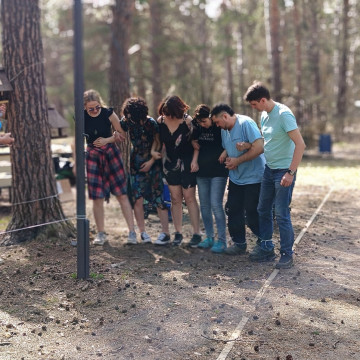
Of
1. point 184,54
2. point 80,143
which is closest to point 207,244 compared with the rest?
point 80,143

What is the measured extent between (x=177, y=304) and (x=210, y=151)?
7.48 ft

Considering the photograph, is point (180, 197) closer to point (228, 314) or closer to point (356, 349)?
point (228, 314)

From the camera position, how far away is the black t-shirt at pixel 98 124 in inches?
280

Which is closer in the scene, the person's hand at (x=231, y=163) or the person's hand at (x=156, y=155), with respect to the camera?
the person's hand at (x=231, y=163)

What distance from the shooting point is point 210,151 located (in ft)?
23.0

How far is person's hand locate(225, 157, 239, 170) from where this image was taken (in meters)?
6.54

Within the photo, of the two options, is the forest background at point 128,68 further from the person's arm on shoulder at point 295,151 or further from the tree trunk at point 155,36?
the person's arm on shoulder at point 295,151

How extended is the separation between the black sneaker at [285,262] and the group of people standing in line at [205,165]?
0.03ft

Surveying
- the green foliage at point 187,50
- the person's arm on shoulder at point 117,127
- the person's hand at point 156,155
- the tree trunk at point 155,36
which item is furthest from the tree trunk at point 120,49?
the tree trunk at point 155,36

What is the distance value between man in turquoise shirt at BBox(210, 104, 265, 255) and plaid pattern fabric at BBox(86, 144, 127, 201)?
53.4 inches

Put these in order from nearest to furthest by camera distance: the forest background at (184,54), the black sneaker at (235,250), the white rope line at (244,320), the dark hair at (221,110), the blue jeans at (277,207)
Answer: the white rope line at (244,320)
the blue jeans at (277,207)
the dark hair at (221,110)
the black sneaker at (235,250)
the forest background at (184,54)

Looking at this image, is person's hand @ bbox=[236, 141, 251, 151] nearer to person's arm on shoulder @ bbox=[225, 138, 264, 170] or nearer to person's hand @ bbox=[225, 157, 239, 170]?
person's arm on shoulder @ bbox=[225, 138, 264, 170]

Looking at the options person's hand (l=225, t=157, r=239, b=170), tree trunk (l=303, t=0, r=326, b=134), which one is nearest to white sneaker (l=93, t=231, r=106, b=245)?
person's hand (l=225, t=157, r=239, b=170)

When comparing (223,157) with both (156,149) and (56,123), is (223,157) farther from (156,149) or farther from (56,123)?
(56,123)
